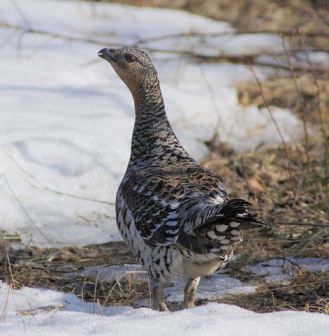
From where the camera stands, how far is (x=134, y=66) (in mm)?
6648

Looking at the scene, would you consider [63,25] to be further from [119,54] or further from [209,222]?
[209,222]

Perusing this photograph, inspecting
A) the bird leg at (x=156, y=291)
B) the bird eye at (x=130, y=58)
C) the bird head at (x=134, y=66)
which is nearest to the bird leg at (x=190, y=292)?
the bird leg at (x=156, y=291)

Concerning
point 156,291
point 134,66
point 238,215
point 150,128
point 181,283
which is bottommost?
point 181,283

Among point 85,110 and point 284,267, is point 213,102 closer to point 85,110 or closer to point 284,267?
point 85,110

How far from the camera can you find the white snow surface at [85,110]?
780 centimetres

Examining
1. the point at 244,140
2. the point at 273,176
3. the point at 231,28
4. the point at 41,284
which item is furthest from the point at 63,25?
the point at 41,284

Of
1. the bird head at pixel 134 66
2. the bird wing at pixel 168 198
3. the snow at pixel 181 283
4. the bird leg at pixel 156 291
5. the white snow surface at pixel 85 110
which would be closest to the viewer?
the bird wing at pixel 168 198

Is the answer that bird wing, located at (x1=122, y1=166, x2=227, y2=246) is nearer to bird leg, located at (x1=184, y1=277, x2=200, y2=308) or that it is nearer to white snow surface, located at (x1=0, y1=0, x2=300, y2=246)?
bird leg, located at (x1=184, y1=277, x2=200, y2=308)

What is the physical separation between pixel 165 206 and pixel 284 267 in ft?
4.49

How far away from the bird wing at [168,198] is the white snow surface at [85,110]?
157 cm

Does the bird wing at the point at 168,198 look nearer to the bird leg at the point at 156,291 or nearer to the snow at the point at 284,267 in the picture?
the bird leg at the point at 156,291

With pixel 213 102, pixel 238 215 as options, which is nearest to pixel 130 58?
pixel 238 215

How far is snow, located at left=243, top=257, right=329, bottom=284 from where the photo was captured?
6.38 metres

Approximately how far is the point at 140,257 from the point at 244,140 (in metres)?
4.17
